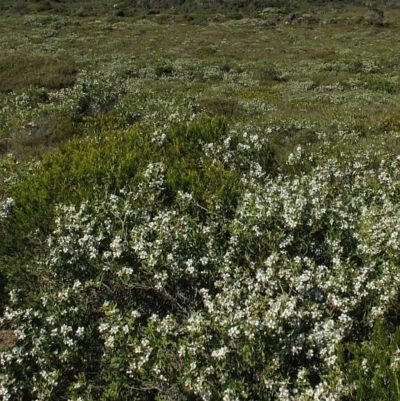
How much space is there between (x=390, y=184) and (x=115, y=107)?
11527mm

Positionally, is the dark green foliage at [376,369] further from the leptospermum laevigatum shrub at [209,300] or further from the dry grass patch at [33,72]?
the dry grass patch at [33,72]

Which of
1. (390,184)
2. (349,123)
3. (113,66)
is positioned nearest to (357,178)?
(390,184)

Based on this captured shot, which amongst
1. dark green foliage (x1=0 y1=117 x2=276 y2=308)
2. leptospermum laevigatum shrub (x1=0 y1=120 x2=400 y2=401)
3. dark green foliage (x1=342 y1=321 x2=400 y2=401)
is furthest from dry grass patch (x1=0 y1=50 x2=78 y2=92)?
dark green foliage (x1=342 y1=321 x2=400 y2=401)

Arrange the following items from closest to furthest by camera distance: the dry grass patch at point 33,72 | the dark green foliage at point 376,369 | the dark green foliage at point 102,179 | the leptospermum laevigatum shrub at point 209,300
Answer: the dark green foliage at point 376,369 → the leptospermum laevigatum shrub at point 209,300 → the dark green foliage at point 102,179 → the dry grass patch at point 33,72

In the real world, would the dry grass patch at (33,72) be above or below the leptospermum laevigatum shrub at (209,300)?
below

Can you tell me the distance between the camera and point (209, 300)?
456cm

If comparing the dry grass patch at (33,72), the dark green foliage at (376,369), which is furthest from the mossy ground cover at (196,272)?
the dry grass patch at (33,72)

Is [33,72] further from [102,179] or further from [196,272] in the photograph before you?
[196,272]

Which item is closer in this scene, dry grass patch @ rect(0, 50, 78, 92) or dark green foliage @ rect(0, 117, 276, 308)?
dark green foliage @ rect(0, 117, 276, 308)

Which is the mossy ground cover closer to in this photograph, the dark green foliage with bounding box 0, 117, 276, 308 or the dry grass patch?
the dark green foliage with bounding box 0, 117, 276, 308

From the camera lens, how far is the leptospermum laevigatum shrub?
13.3 feet

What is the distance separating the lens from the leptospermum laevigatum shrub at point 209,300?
404 centimetres

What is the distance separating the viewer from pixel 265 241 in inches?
208

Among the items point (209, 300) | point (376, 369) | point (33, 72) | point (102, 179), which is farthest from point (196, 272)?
point (33, 72)
